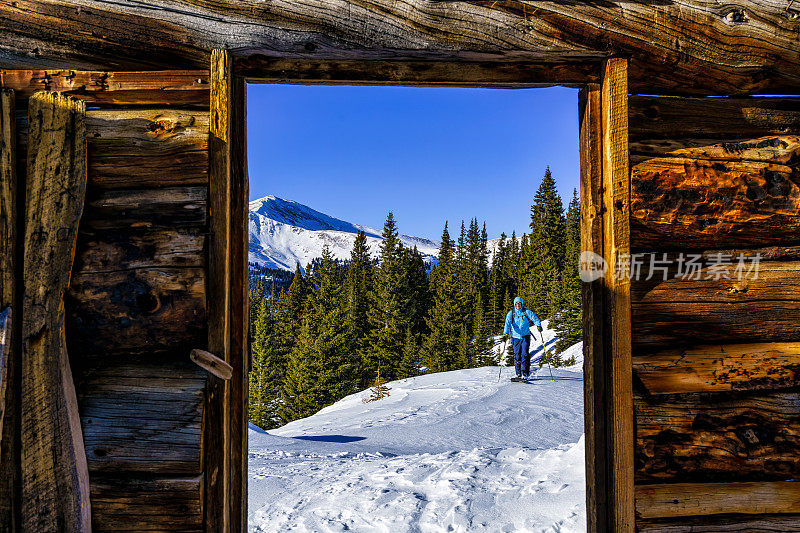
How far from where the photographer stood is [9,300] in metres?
1.63

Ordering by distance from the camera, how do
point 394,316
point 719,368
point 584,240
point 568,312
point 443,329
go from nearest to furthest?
point 719,368
point 584,240
point 568,312
point 394,316
point 443,329

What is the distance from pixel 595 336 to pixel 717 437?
59cm

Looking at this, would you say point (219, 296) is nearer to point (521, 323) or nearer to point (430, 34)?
point (430, 34)

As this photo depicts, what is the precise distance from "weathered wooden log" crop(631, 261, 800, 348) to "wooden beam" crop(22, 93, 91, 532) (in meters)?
2.14

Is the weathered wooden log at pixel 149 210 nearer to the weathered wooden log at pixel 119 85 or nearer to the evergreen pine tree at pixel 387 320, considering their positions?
the weathered wooden log at pixel 119 85

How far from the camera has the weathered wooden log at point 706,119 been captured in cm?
189

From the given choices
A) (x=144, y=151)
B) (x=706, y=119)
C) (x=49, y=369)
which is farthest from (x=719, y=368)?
(x=49, y=369)

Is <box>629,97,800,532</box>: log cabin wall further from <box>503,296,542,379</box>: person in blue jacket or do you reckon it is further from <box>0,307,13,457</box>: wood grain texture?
<box>503,296,542,379</box>: person in blue jacket

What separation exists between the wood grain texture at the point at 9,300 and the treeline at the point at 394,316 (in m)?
24.6

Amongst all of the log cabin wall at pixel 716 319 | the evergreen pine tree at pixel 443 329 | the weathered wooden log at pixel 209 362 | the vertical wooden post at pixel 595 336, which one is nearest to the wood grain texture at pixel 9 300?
the weathered wooden log at pixel 209 362

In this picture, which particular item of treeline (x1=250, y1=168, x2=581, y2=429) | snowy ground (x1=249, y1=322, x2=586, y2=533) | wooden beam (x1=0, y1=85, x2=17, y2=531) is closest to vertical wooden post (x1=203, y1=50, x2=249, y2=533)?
wooden beam (x1=0, y1=85, x2=17, y2=531)

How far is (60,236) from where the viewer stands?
1.65 metres

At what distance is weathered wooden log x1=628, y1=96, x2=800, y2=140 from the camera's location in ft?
6.20

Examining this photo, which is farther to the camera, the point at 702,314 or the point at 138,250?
the point at 702,314
